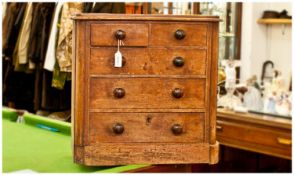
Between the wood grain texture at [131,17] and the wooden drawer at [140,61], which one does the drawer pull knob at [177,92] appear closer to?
the wooden drawer at [140,61]

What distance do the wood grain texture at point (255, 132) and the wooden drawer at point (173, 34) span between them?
2.29 meters

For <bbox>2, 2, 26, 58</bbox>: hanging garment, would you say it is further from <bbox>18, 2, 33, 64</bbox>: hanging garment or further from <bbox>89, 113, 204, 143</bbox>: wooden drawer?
<bbox>89, 113, 204, 143</bbox>: wooden drawer

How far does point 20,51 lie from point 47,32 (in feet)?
1.13

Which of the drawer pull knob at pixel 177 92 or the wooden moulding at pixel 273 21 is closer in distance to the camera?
the drawer pull knob at pixel 177 92

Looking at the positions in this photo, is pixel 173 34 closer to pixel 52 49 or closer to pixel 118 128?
pixel 118 128

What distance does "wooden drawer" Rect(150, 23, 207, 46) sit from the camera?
157 cm

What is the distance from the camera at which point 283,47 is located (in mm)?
4676

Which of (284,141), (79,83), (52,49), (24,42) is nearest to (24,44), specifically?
(24,42)

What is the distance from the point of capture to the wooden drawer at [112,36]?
1561mm

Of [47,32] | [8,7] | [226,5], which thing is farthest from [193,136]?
[8,7]

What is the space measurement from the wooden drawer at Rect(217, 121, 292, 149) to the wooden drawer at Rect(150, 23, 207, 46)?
2.30m

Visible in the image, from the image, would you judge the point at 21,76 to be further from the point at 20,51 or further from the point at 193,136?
the point at 193,136

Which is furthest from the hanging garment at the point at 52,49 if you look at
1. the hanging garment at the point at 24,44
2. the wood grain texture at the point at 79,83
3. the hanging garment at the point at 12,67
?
the wood grain texture at the point at 79,83

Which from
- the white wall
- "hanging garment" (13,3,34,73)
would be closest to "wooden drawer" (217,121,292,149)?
the white wall
